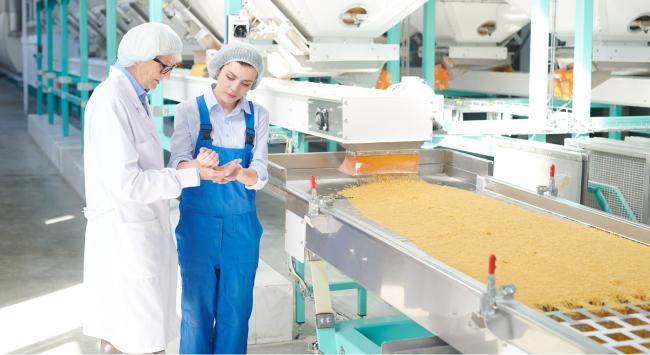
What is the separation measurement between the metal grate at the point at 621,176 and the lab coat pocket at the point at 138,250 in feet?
7.10

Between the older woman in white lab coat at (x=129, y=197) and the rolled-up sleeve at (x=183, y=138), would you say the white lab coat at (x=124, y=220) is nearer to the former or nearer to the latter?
the older woman in white lab coat at (x=129, y=197)

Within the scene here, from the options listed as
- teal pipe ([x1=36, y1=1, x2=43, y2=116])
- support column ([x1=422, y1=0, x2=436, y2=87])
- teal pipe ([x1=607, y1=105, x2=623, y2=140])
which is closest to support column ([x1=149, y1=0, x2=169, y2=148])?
support column ([x1=422, y1=0, x2=436, y2=87])

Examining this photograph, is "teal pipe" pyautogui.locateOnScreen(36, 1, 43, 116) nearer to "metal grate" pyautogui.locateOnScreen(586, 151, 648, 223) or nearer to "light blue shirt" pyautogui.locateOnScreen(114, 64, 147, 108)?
"metal grate" pyautogui.locateOnScreen(586, 151, 648, 223)

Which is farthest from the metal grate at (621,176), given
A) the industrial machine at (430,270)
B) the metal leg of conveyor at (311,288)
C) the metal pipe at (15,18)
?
the metal pipe at (15,18)

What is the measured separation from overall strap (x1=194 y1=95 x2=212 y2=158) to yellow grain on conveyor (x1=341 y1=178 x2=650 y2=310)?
61cm

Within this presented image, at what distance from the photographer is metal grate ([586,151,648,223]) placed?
3605 millimetres

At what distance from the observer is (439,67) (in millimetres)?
8367

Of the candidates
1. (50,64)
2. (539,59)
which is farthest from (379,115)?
(50,64)

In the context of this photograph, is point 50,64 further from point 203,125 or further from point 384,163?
point 203,125

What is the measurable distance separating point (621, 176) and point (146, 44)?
90.4 inches

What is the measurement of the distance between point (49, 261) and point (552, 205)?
4194 millimetres

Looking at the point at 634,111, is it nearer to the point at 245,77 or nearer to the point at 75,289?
the point at 75,289

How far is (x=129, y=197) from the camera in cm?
254

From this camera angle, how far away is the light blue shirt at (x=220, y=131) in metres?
3.06
